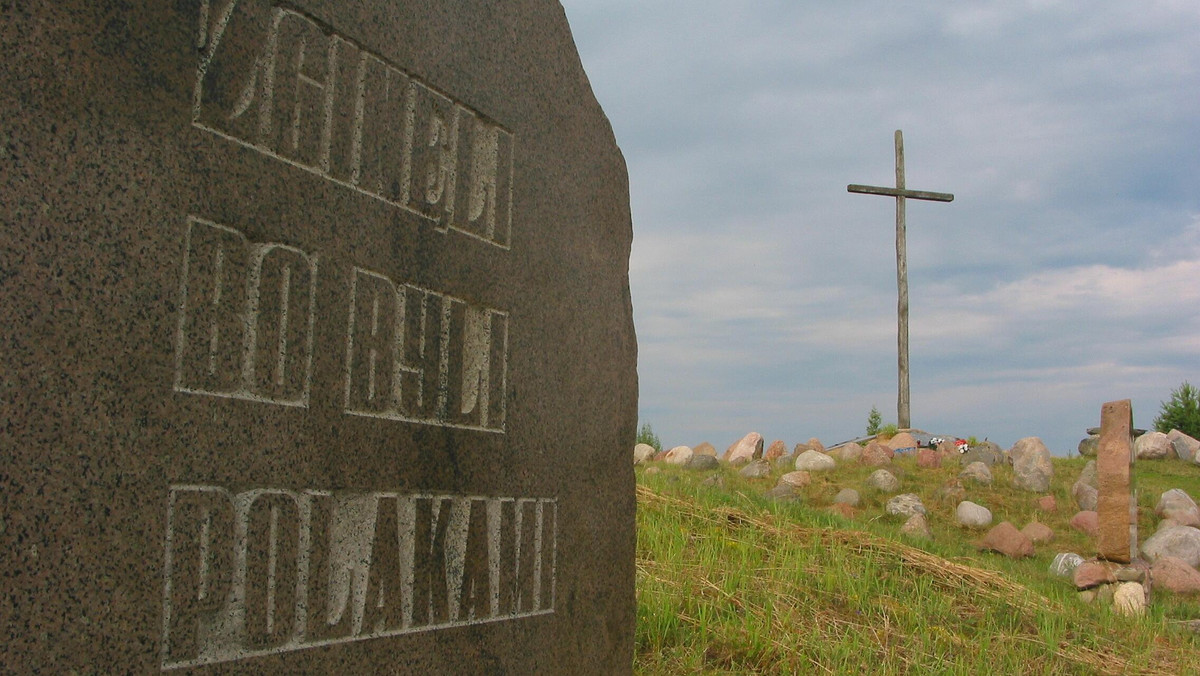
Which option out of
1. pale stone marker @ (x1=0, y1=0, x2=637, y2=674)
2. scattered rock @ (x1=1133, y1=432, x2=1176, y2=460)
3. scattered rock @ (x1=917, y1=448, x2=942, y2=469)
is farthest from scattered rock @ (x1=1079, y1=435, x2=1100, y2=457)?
pale stone marker @ (x1=0, y1=0, x2=637, y2=674)

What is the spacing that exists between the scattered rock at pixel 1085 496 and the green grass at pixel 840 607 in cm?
227

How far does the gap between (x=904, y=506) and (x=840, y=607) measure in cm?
403

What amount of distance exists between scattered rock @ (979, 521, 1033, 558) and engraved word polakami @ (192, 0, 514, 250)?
631 cm

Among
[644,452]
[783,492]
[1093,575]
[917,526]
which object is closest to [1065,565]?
[1093,575]

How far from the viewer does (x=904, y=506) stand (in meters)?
8.53

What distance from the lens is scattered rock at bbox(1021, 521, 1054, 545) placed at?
317 inches

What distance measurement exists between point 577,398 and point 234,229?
131 cm

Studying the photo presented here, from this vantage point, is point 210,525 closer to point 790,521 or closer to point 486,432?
point 486,432

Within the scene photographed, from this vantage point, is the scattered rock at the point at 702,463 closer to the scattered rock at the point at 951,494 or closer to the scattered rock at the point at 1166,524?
the scattered rock at the point at 951,494

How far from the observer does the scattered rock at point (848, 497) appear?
8754 mm

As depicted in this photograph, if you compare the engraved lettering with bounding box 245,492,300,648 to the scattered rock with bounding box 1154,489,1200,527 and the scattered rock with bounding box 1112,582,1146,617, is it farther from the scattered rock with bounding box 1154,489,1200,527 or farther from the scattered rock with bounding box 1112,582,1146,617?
the scattered rock with bounding box 1154,489,1200,527

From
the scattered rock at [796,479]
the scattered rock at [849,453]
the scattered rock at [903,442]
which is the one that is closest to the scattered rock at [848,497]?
the scattered rock at [796,479]

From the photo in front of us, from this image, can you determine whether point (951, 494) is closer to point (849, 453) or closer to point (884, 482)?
point (884, 482)

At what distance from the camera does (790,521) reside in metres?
6.05
